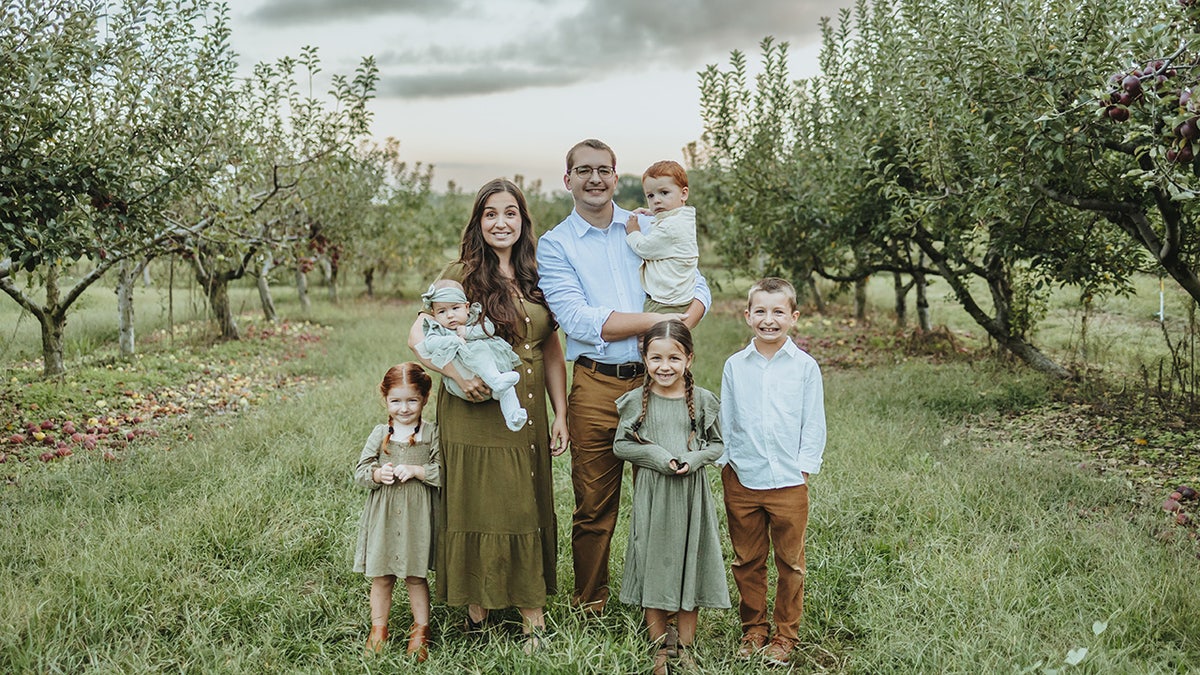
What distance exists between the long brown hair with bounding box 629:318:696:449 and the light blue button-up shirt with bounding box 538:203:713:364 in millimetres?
Answer: 210

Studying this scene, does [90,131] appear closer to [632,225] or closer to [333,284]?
[632,225]

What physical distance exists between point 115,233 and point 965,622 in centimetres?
696

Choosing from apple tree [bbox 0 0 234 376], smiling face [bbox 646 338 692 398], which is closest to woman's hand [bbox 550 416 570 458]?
smiling face [bbox 646 338 692 398]

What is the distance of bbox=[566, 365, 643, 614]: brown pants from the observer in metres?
4.06

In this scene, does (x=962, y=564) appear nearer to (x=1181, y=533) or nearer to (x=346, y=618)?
(x=1181, y=533)

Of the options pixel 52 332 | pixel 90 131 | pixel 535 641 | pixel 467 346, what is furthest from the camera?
pixel 52 332

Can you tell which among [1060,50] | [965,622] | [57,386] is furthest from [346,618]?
[57,386]

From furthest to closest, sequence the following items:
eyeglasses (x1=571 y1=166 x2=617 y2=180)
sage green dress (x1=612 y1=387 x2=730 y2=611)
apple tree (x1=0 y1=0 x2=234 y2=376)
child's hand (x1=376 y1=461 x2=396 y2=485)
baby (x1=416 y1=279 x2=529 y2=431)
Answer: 1. apple tree (x1=0 y1=0 x2=234 y2=376)
2. eyeglasses (x1=571 y1=166 x2=617 y2=180)
3. child's hand (x1=376 y1=461 x2=396 y2=485)
4. sage green dress (x1=612 y1=387 x2=730 y2=611)
5. baby (x1=416 y1=279 x2=529 y2=431)

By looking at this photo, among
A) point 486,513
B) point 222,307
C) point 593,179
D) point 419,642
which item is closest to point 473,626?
Result: point 419,642

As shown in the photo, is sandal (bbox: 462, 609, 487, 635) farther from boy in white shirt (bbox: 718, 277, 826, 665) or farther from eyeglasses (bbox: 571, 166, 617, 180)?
eyeglasses (bbox: 571, 166, 617, 180)

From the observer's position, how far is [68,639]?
12.7 feet

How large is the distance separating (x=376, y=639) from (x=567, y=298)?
1.81 m

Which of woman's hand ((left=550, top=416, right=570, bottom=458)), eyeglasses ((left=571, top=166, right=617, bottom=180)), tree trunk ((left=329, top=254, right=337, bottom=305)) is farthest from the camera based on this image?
tree trunk ((left=329, top=254, right=337, bottom=305))

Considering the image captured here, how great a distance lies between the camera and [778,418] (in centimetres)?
386
